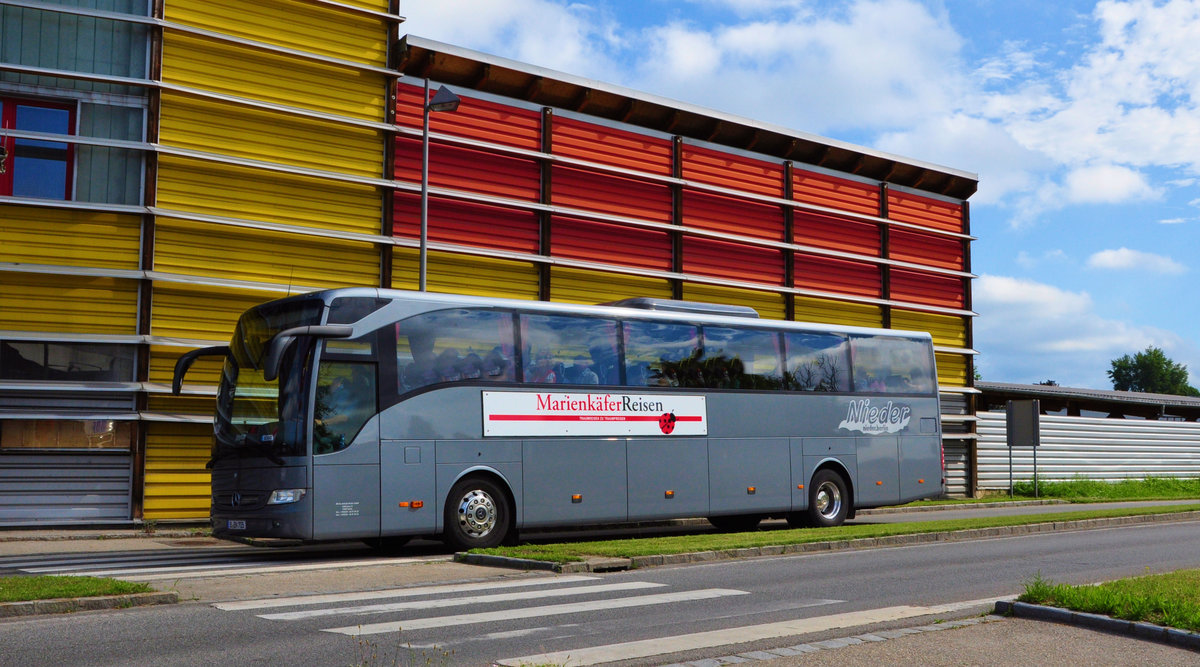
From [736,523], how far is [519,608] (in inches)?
459

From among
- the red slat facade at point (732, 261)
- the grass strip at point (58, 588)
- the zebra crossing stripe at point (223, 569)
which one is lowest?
the zebra crossing stripe at point (223, 569)

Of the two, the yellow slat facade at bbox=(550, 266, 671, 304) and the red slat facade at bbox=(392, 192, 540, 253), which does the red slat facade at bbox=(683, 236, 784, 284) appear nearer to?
the yellow slat facade at bbox=(550, 266, 671, 304)

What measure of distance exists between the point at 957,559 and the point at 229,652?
934 centimetres

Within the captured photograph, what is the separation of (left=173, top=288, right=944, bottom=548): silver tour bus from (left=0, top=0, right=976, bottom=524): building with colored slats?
13.3 ft

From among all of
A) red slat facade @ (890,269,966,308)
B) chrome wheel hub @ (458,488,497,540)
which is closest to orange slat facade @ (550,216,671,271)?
red slat facade @ (890,269,966,308)

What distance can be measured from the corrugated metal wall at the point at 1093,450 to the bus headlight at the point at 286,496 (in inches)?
964

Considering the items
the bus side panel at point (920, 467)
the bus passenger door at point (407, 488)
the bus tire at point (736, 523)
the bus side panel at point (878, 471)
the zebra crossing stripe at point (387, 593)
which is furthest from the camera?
the bus side panel at point (920, 467)

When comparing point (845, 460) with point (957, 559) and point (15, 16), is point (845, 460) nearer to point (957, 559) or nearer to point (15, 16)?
point (957, 559)

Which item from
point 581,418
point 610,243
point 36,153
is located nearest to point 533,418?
point 581,418

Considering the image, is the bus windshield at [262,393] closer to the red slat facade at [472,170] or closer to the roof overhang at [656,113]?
the roof overhang at [656,113]

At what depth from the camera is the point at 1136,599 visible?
8.48 m

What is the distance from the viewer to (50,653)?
748 centimetres

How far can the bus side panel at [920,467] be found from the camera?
21.5 metres

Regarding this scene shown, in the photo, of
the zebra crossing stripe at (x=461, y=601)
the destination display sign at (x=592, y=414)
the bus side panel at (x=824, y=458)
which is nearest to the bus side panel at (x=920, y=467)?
the bus side panel at (x=824, y=458)
